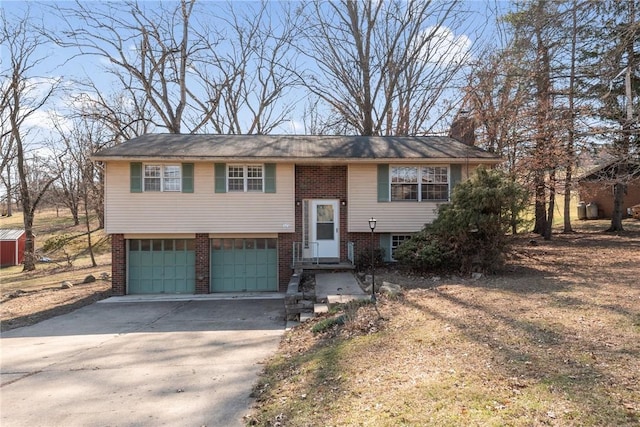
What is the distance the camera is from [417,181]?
13.1 metres

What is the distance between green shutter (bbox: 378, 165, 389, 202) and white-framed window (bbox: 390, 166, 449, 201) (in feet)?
0.75

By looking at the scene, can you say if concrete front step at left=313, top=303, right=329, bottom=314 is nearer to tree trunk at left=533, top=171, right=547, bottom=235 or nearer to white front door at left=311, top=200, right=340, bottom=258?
white front door at left=311, top=200, right=340, bottom=258

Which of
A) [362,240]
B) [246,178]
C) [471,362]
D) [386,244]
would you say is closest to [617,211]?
[386,244]

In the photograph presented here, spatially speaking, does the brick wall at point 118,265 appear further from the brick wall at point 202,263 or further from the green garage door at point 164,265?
the brick wall at point 202,263

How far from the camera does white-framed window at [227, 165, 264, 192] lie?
510 inches

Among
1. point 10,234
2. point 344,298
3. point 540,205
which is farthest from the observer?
point 10,234

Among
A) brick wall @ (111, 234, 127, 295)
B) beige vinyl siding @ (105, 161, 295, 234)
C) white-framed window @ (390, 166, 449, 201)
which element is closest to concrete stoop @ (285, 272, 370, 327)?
beige vinyl siding @ (105, 161, 295, 234)

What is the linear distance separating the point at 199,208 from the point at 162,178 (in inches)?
62.4

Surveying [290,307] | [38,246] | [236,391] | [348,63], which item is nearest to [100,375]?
[236,391]

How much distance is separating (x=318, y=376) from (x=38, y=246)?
100ft

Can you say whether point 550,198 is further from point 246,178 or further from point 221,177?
point 221,177

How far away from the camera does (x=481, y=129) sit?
1686cm

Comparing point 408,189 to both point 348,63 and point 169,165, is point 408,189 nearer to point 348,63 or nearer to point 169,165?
point 169,165

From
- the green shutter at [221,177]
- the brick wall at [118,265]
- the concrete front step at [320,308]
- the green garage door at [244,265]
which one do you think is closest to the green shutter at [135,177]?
the brick wall at [118,265]
